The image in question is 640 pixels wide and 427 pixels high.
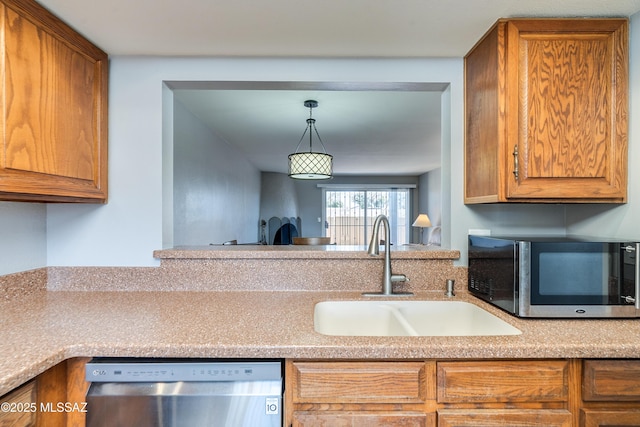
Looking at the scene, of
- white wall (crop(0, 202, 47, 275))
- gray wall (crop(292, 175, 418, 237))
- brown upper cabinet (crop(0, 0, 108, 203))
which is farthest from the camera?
gray wall (crop(292, 175, 418, 237))

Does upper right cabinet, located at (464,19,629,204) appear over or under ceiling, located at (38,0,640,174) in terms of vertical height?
under

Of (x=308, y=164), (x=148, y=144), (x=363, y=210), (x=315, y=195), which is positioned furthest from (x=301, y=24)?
(x=363, y=210)

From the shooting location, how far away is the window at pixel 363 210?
853cm

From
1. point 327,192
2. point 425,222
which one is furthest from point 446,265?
point 327,192

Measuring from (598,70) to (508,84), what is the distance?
0.35 metres

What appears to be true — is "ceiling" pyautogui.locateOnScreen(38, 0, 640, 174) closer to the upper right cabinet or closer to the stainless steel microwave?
the upper right cabinet

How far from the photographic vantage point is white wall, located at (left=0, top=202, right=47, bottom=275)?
4.64 ft

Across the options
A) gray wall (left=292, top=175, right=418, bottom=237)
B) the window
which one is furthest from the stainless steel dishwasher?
the window

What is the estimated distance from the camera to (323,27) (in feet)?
4.44

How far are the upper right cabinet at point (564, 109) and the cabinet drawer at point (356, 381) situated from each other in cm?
79

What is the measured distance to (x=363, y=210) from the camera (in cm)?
858

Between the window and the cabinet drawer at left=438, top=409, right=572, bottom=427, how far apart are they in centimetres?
751

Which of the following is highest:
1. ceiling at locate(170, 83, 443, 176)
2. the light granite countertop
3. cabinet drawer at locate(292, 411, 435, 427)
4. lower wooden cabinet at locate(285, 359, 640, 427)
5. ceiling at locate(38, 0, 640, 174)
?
ceiling at locate(170, 83, 443, 176)

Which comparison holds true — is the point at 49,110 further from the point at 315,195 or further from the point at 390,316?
the point at 315,195
